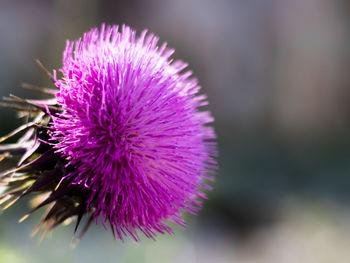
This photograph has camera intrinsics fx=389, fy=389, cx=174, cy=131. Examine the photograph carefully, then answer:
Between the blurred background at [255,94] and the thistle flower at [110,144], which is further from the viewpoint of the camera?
the blurred background at [255,94]

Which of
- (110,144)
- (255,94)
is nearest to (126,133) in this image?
(110,144)

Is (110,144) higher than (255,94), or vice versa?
(255,94)

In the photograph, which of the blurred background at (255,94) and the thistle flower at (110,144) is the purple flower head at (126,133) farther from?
the blurred background at (255,94)

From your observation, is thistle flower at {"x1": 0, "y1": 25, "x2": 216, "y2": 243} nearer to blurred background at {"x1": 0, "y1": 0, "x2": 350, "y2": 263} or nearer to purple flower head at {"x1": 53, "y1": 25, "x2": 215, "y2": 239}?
purple flower head at {"x1": 53, "y1": 25, "x2": 215, "y2": 239}

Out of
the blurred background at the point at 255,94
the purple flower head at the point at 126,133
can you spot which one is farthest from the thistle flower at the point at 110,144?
the blurred background at the point at 255,94

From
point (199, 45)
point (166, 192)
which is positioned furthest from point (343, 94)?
point (166, 192)

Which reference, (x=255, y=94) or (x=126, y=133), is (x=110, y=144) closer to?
(x=126, y=133)
